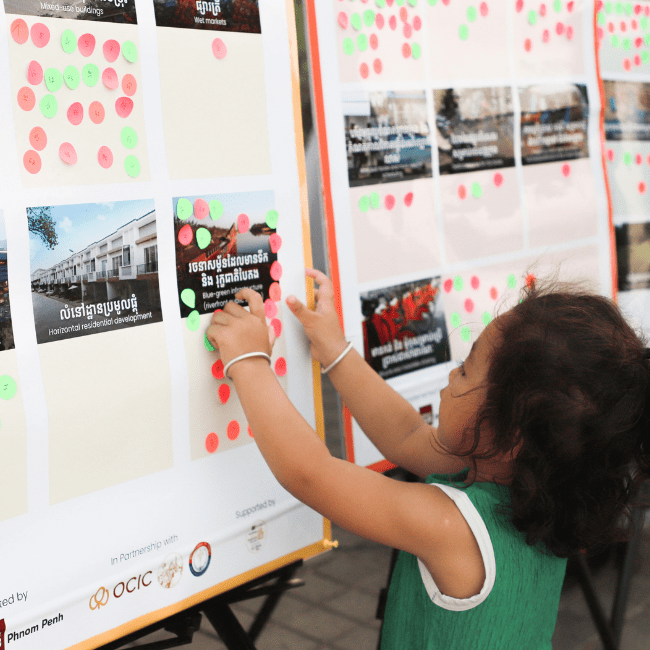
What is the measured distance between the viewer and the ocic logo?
0.89 metres

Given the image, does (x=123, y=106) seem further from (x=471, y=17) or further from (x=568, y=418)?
(x=471, y=17)

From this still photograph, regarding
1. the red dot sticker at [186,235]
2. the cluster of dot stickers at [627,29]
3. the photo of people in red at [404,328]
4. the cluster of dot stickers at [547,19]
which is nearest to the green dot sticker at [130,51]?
the red dot sticker at [186,235]

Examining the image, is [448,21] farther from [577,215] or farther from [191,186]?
[191,186]

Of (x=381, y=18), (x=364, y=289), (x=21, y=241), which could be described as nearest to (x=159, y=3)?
(x=21, y=241)

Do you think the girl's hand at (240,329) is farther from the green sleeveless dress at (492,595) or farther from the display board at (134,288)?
the green sleeveless dress at (492,595)

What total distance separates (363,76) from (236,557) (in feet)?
2.74

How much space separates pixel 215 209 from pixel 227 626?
64cm

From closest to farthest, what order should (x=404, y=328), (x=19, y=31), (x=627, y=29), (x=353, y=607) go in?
(x=19, y=31), (x=404, y=328), (x=627, y=29), (x=353, y=607)

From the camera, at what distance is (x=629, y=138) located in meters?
1.88

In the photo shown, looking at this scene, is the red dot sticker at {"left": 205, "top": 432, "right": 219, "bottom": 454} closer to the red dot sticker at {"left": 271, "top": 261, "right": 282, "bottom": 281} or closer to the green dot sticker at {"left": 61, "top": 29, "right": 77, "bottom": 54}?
the red dot sticker at {"left": 271, "top": 261, "right": 282, "bottom": 281}

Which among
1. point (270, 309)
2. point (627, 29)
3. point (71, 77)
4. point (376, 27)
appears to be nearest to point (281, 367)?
point (270, 309)

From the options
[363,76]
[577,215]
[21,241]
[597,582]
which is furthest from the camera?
[597,582]

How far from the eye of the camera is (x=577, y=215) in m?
1.69

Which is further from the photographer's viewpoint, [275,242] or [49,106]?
[275,242]
